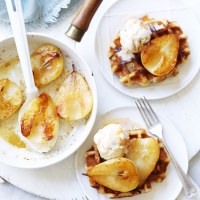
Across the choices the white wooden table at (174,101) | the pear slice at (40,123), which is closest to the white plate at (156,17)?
the white wooden table at (174,101)

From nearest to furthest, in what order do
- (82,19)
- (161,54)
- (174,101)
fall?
(82,19) → (161,54) → (174,101)

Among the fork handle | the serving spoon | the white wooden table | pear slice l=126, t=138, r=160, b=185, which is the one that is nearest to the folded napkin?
the white wooden table

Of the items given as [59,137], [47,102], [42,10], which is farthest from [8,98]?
[42,10]

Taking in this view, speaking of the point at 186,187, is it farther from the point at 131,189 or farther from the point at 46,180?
the point at 46,180

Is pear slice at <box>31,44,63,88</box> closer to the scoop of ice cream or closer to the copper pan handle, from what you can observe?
the copper pan handle

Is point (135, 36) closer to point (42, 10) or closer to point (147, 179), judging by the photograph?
point (42, 10)

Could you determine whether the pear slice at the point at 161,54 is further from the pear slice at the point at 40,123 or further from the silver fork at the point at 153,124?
the pear slice at the point at 40,123
